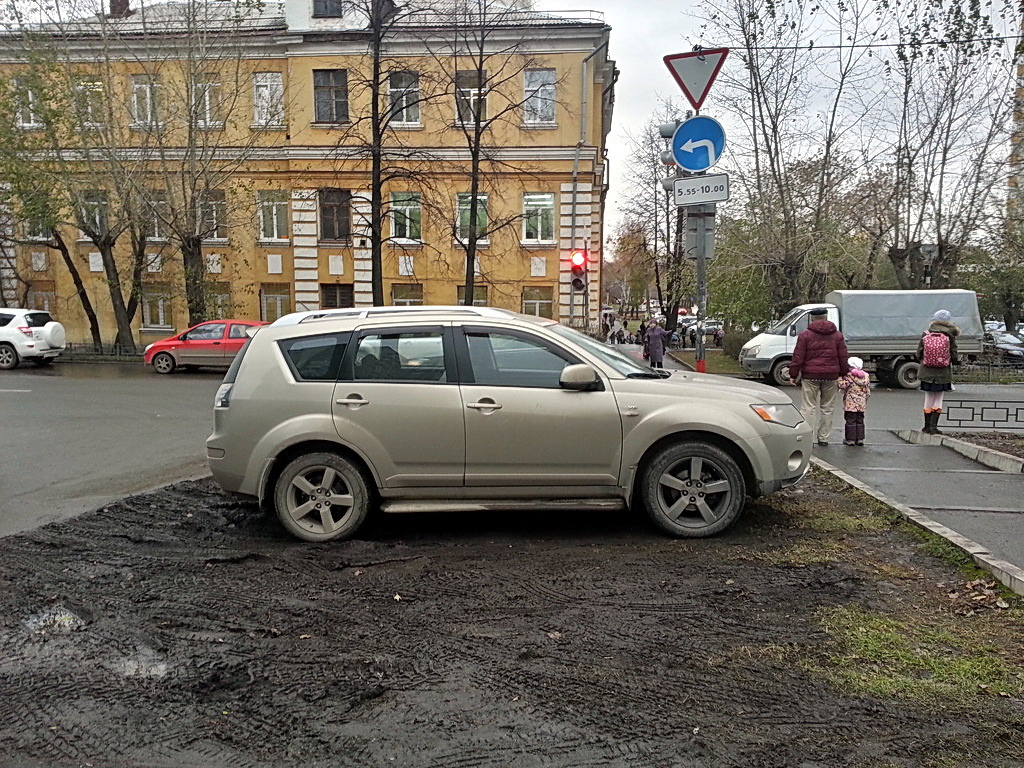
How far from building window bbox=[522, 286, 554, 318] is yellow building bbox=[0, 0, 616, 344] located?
8cm

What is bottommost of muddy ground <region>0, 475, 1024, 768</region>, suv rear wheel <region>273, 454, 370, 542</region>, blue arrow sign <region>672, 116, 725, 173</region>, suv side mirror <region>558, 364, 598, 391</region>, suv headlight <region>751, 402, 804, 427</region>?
muddy ground <region>0, 475, 1024, 768</region>

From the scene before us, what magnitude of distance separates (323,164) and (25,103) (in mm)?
9641

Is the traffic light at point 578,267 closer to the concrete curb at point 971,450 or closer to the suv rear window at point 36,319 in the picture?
the concrete curb at point 971,450

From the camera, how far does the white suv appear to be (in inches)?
884

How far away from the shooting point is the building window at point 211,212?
26.2m

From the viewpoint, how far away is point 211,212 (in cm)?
2661

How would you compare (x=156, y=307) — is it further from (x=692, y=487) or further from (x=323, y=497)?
(x=692, y=487)

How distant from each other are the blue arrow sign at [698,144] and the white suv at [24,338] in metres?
20.7

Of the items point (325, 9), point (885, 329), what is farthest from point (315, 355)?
point (325, 9)

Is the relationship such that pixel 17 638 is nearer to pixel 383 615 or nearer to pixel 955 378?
pixel 383 615

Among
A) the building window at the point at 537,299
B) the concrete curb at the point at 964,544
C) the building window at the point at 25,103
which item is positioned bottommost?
the concrete curb at the point at 964,544

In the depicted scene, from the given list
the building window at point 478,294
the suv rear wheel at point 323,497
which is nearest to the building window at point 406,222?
the building window at point 478,294

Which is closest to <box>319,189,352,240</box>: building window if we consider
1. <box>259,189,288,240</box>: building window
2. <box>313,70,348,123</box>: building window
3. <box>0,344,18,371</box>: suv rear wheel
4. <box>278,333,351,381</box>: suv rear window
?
<box>259,189,288,240</box>: building window

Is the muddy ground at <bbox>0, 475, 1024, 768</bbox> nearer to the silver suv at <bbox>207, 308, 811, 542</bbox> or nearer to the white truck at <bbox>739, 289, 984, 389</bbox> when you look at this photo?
the silver suv at <bbox>207, 308, 811, 542</bbox>
